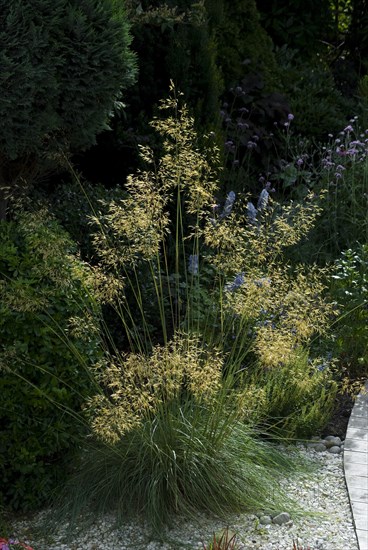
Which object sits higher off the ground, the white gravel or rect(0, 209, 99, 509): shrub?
A: rect(0, 209, 99, 509): shrub

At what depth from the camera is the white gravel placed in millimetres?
3867

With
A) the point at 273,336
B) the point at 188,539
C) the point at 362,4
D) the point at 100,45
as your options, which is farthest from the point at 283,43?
the point at 188,539

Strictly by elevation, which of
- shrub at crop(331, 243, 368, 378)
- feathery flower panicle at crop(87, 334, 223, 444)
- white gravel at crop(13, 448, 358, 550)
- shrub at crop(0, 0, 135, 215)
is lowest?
white gravel at crop(13, 448, 358, 550)

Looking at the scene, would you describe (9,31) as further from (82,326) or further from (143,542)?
(143,542)

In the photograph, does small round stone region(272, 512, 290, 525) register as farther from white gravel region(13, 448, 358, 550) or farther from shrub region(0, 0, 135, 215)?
shrub region(0, 0, 135, 215)

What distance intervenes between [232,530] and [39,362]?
43.6 inches

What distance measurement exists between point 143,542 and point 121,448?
1.49ft

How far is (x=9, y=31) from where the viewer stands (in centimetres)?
452

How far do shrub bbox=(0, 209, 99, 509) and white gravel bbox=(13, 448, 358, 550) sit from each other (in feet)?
0.83

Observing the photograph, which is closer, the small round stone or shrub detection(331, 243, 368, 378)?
the small round stone

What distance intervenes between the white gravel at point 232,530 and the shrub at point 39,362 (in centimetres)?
25

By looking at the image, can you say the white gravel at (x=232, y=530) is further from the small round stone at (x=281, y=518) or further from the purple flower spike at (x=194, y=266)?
the purple flower spike at (x=194, y=266)

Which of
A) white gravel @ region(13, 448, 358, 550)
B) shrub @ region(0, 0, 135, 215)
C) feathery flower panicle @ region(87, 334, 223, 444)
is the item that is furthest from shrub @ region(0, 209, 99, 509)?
shrub @ region(0, 0, 135, 215)

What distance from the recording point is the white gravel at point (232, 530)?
3.87m
